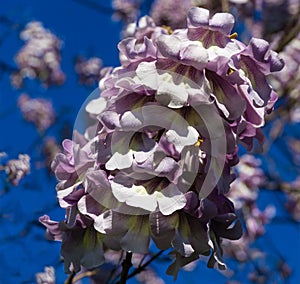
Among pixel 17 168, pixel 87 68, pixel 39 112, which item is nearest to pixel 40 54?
pixel 87 68

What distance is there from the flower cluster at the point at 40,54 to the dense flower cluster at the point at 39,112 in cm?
83

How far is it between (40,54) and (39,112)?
3.51ft

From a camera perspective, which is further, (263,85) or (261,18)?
(261,18)

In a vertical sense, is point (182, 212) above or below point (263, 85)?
below

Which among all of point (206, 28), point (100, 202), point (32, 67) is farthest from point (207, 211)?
point (32, 67)

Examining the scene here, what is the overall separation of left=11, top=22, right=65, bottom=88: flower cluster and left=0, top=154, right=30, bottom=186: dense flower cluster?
2.55 m

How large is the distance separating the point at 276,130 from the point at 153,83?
2083 millimetres

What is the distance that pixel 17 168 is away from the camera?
1.72 m

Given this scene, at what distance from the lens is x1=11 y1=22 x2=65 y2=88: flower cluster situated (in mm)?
4262

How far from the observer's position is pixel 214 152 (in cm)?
78

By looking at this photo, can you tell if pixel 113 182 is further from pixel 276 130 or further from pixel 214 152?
pixel 276 130

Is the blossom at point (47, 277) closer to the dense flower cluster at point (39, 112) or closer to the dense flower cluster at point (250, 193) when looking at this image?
the dense flower cluster at point (250, 193)

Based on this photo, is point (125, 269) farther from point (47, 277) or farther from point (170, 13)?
point (170, 13)

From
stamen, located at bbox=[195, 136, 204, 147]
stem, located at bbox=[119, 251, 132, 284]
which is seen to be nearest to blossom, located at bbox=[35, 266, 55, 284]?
stem, located at bbox=[119, 251, 132, 284]
